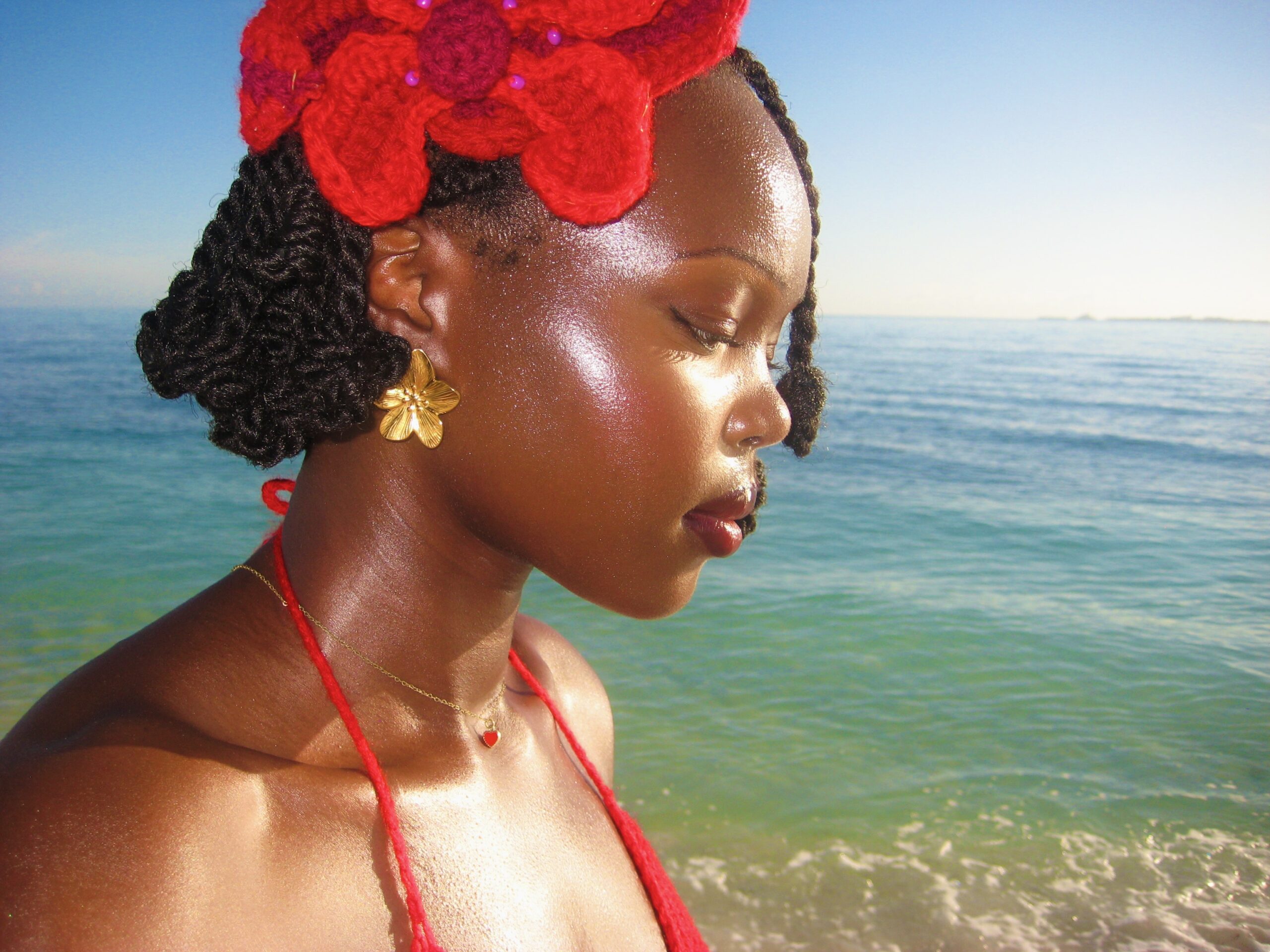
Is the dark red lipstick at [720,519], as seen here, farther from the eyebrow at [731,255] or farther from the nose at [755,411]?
the eyebrow at [731,255]

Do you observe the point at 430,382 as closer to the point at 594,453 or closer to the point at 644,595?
the point at 594,453

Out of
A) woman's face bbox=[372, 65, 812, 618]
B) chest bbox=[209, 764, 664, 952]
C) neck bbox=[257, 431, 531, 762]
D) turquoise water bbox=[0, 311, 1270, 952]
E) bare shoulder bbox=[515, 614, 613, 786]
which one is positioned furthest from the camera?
turquoise water bbox=[0, 311, 1270, 952]

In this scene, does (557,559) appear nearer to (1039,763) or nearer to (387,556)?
(387,556)

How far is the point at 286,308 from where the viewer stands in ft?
4.09

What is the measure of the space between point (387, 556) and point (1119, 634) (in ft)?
21.6

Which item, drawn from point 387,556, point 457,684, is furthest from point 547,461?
point 457,684

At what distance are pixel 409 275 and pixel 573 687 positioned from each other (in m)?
0.97

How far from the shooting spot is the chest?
1.10 m

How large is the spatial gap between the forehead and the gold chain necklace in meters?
0.64

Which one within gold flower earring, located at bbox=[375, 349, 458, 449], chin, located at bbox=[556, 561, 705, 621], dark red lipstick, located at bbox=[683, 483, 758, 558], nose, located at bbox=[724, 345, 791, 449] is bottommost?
chin, located at bbox=[556, 561, 705, 621]

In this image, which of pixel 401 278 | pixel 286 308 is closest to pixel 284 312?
pixel 286 308

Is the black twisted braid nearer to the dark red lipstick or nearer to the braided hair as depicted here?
the dark red lipstick

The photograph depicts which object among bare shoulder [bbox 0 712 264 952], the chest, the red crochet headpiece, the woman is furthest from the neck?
the red crochet headpiece

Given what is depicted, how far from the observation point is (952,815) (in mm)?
4324
